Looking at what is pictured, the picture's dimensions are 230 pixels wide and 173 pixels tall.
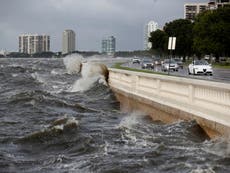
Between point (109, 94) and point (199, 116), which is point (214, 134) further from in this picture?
point (109, 94)

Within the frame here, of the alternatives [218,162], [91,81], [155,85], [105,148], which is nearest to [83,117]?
[155,85]

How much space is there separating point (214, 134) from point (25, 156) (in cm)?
449

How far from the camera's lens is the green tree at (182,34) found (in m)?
125

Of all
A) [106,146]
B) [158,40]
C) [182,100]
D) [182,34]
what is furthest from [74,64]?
[158,40]

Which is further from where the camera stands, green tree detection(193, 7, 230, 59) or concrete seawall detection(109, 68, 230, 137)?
green tree detection(193, 7, 230, 59)

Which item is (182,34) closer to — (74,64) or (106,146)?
(74,64)

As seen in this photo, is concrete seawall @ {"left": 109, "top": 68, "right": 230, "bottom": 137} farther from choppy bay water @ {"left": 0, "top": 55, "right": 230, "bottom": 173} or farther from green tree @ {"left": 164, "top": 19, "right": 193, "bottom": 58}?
green tree @ {"left": 164, "top": 19, "right": 193, "bottom": 58}

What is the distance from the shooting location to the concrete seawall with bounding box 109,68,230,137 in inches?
535

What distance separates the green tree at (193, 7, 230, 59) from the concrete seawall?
64.3 meters

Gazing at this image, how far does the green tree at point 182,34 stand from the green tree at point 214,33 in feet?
87.9

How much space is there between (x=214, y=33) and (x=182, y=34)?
40.0 meters

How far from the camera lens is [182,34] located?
424 feet

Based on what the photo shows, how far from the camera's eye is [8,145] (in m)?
14.8

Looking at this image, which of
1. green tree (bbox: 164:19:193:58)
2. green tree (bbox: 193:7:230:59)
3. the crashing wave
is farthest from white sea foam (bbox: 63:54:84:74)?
the crashing wave
